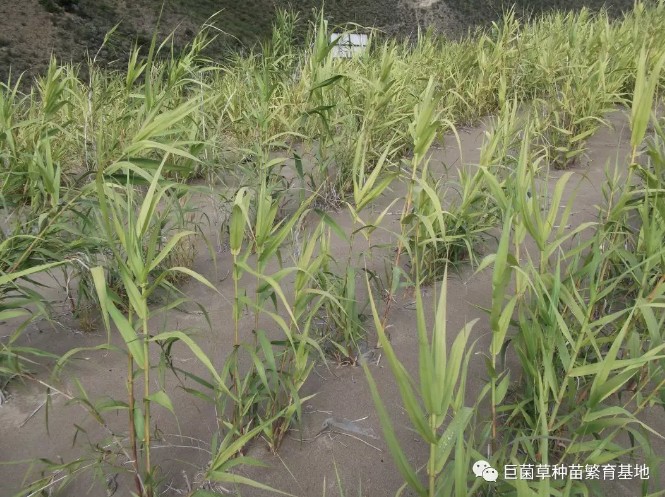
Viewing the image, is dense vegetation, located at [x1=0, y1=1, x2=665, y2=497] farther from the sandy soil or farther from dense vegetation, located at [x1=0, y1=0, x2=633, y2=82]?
dense vegetation, located at [x1=0, y1=0, x2=633, y2=82]

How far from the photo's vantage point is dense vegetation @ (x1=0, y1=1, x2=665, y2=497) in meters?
0.90

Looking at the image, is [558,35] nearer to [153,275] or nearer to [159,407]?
[153,275]

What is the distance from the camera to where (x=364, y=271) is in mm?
1609

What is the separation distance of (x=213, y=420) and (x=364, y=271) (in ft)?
1.97

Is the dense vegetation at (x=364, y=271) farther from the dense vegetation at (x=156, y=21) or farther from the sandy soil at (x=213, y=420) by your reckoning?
the dense vegetation at (x=156, y=21)

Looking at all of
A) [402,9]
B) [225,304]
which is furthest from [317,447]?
[402,9]

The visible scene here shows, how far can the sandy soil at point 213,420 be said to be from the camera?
106cm

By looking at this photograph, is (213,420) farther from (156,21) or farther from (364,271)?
(156,21)

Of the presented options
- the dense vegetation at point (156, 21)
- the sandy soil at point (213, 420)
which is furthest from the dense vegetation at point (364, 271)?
the dense vegetation at point (156, 21)

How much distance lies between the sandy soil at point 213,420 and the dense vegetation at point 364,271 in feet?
0.12

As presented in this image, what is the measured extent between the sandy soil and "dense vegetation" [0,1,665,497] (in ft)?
0.12

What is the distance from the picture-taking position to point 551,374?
0.96 metres

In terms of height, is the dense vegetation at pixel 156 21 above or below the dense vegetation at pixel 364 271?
above

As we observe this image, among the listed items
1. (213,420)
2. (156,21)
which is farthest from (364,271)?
(156,21)
